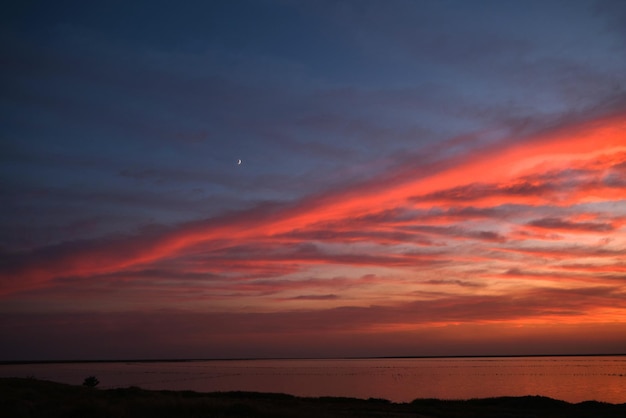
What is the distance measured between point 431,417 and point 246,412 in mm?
17102

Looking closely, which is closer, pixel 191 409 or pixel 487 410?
pixel 191 409

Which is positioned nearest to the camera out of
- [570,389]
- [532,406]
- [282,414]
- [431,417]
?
[282,414]

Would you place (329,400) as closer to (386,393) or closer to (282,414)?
(386,393)

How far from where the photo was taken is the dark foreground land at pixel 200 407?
32.0 metres

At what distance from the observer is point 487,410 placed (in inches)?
1944

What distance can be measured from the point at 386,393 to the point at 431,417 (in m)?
40.8

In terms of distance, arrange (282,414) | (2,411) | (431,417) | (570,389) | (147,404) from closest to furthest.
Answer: (2,411) → (282,414) → (147,404) → (431,417) → (570,389)

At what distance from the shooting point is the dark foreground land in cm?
3203

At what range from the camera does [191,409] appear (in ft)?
111

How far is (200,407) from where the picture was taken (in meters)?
34.7

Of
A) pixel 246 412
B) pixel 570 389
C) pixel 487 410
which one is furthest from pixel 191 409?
pixel 570 389

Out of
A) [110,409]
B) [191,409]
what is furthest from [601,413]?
[110,409]

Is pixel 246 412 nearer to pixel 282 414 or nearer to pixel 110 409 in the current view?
pixel 282 414

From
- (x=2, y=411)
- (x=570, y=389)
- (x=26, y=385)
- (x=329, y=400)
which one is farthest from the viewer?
(x=570, y=389)
